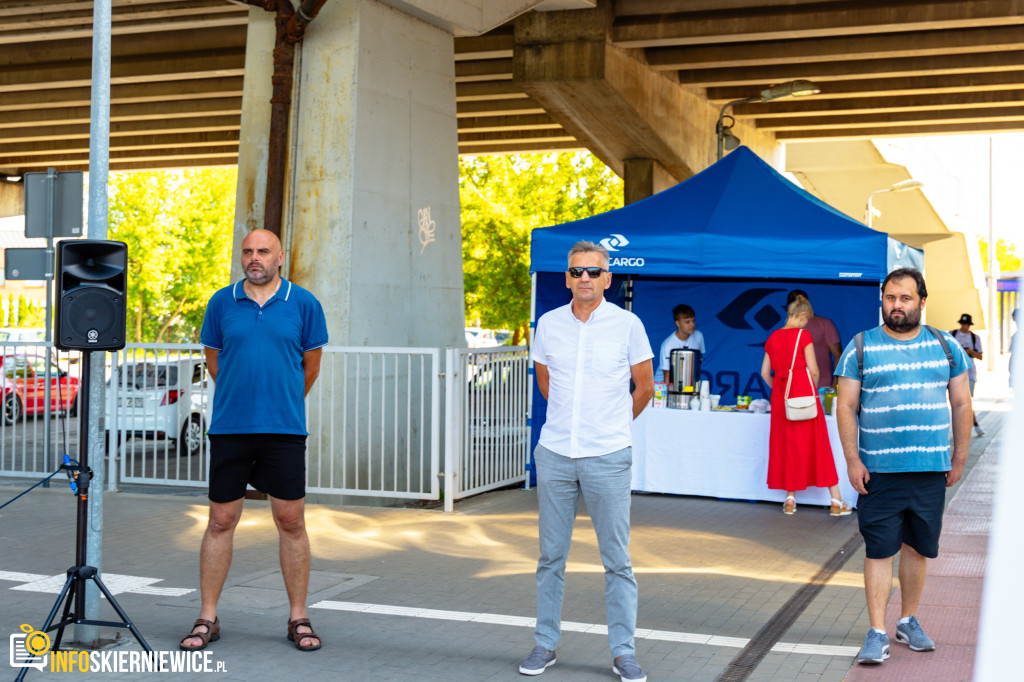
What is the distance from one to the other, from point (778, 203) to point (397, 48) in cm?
426

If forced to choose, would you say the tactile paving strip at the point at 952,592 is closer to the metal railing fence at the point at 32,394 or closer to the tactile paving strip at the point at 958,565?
the tactile paving strip at the point at 958,565

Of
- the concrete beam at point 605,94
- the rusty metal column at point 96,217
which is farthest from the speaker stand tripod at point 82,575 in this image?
the concrete beam at point 605,94

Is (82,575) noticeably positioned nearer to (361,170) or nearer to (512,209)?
(361,170)

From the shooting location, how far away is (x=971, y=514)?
9.92 metres

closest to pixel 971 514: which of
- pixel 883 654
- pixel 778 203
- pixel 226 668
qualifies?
pixel 778 203

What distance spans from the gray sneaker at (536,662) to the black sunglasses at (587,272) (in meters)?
1.73

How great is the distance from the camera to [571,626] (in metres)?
6.00

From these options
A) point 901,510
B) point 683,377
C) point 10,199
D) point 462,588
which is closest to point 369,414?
point 683,377

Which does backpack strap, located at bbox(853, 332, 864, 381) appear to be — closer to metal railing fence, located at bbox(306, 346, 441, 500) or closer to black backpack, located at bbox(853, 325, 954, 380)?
black backpack, located at bbox(853, 325, 954, 380)

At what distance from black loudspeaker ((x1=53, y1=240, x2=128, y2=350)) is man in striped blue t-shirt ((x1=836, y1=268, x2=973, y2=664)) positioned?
348 centimetres

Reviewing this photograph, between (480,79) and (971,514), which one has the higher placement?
(480,79)

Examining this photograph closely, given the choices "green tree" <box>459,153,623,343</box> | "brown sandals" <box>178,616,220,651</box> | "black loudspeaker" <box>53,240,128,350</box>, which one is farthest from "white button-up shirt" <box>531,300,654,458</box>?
"green tree" <box>459,153,623,343</box>

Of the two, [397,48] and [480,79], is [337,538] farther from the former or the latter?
[480,79]

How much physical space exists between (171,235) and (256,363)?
34.1m
